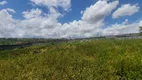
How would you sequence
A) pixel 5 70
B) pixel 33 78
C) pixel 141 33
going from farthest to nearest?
pixel 141 33 < pixel 5 70 < pixel 33 78

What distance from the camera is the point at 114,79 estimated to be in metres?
13.6

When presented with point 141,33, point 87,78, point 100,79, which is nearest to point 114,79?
point 100,79

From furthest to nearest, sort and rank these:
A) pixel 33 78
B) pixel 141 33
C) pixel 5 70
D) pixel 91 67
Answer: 1. pixel 141 33
2. pixel 5 70
3. pixel 91 67
4. pixel 33 78

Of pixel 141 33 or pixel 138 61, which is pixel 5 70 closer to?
pixel 138 61

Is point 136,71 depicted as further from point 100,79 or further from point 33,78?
point 33,78

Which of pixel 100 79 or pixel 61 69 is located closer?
pixel 100 79

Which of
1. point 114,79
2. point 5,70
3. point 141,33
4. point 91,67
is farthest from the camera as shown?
point 141,33

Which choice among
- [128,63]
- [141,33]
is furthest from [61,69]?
[141,33]

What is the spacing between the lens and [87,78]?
14.0 meters

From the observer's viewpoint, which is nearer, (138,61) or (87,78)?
(87,78)

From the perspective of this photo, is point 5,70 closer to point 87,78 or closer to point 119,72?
point 87,78

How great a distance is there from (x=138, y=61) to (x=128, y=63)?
0.79m

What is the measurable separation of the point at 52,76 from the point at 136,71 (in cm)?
597

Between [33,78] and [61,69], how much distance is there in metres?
2.82
